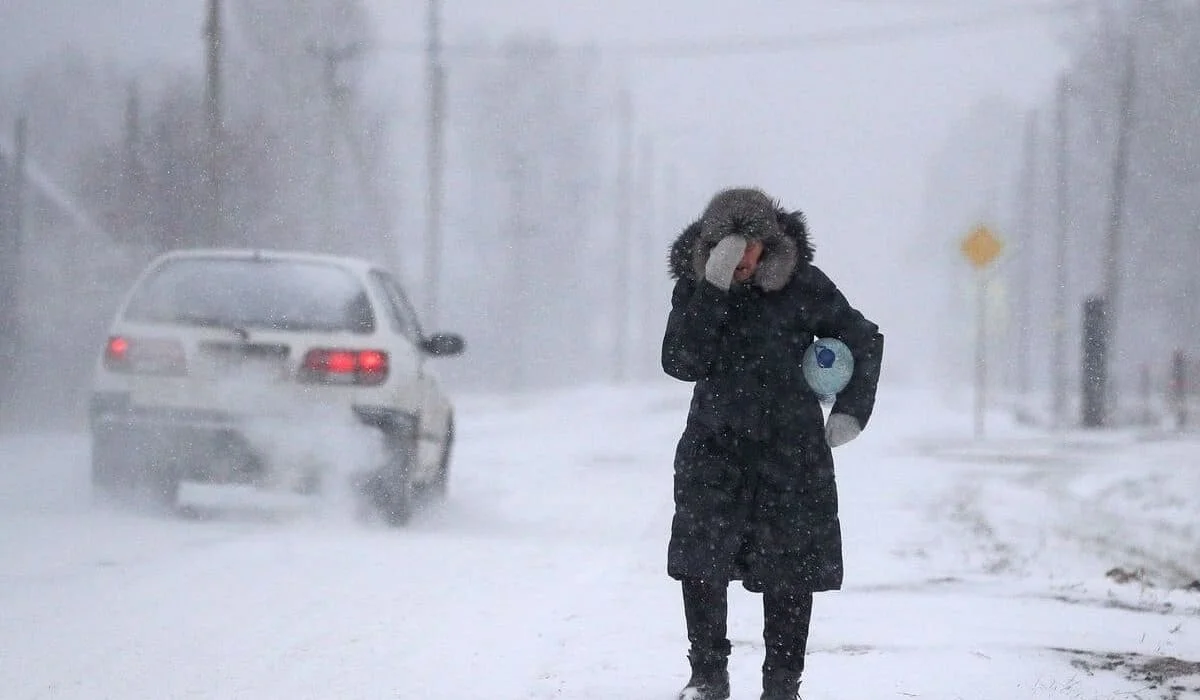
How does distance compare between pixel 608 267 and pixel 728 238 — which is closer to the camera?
pixel 728 238

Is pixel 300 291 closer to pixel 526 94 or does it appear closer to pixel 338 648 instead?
pixel 338 648

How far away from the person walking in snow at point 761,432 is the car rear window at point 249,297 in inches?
188

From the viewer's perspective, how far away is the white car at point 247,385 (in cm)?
854

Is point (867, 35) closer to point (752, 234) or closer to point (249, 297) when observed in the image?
point (249, 297)

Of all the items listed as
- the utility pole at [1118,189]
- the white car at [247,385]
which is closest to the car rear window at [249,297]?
the white car at [247,385]

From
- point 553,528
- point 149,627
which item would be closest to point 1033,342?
point 553,528

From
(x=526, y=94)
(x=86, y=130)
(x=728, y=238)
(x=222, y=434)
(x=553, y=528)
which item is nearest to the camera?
(x=728, y=238)

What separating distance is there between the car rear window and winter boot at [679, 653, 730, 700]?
4.82m

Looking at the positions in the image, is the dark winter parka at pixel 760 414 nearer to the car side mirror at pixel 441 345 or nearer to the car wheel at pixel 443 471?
the car side mirror at pixel 441 345

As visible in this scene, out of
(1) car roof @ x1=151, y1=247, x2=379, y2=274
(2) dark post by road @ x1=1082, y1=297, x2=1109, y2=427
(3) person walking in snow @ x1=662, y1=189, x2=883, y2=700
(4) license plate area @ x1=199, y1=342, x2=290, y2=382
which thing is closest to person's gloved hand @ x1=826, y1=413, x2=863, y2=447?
(3) person walking in snow @ x1=662, y1=189, x2=883, y2=700

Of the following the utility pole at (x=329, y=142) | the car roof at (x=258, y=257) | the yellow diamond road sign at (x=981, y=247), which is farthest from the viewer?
the utility pole at (x=329, y=142)

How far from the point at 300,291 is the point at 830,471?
5.19 m

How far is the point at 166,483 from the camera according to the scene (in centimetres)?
877

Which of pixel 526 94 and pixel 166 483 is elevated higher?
pixel 526 94
